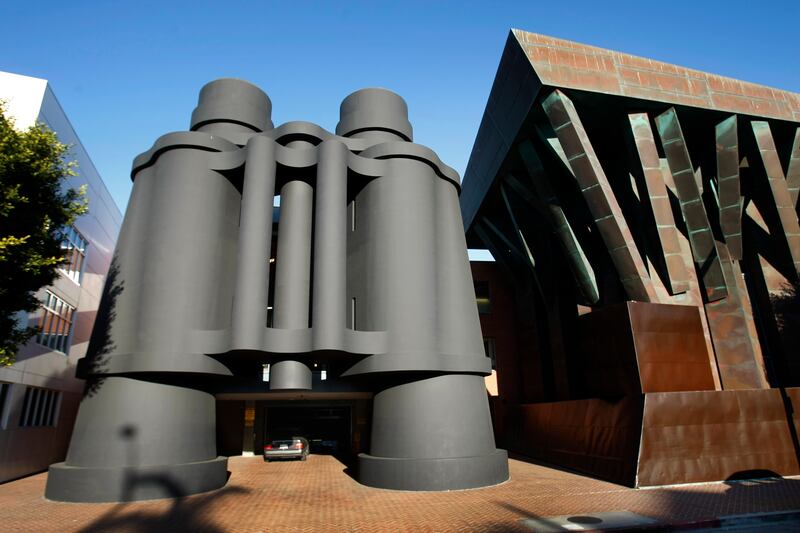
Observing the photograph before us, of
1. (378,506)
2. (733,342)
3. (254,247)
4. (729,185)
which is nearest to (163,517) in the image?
(378,506)

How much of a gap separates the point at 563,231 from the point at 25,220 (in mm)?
20504

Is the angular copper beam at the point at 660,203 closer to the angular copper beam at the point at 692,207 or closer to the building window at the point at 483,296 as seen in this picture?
the angular copper beam at the point at 692,207

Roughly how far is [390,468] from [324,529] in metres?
4.91

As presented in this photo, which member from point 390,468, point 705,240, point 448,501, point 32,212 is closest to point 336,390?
point 390,468

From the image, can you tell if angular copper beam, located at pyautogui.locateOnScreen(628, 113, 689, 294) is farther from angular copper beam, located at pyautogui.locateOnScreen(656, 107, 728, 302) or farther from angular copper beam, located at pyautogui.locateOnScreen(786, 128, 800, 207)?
angular copper beam, located at pyautogui.locateOnScreen(786, 128, 800, 207)

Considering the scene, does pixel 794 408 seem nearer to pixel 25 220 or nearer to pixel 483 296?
pixel 483 296

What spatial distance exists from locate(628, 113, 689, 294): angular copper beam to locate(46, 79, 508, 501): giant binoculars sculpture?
314 inches

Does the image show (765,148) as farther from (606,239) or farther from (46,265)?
(46,265)

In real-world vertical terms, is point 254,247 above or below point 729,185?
below

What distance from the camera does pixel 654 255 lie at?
20375 millimetres

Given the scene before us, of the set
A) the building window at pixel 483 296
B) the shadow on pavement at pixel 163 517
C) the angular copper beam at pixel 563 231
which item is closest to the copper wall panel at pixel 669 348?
the angular copper beam at pixel 563 231

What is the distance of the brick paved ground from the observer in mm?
11141

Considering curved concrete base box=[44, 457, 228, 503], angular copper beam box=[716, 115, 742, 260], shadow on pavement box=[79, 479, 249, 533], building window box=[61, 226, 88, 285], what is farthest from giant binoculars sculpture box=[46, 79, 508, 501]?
angular copper beam box=[716, 115, 742, 260]

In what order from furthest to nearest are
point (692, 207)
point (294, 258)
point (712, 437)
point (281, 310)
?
point (692, 207) < point (294, 258) < point (281, 310) < point (712, 437)
